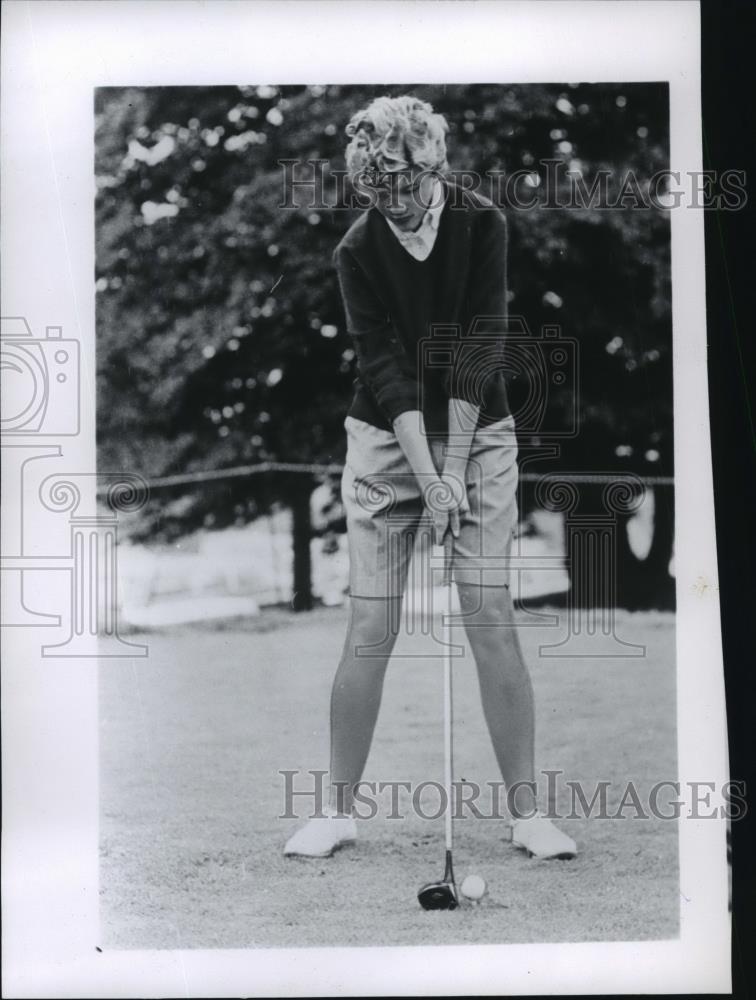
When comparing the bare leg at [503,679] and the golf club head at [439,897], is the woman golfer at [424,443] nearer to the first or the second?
the bare leg at [503,679]

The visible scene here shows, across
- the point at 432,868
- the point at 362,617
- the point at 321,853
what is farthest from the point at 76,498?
the point at 432,868

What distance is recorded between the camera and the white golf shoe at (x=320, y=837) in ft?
11.3

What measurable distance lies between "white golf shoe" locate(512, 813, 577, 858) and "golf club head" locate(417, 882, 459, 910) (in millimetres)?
Result: 208

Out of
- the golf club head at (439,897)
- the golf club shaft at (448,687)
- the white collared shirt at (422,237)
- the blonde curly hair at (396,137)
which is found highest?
the blonde curly hair at (396,137)

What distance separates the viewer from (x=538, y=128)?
346cm

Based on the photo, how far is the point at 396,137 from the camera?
3451 mm

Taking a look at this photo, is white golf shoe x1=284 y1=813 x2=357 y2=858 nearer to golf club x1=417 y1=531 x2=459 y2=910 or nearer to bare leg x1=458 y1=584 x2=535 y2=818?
golf club x1=417 y1=531 x2=459 y2=910

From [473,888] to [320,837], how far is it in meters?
0.42

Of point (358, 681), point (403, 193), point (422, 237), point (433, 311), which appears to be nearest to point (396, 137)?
point (403, 193)

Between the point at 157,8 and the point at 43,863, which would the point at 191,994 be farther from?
the point at 157,8

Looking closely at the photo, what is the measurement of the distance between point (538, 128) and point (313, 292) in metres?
0.73

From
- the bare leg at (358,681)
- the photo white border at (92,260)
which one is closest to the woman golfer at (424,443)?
the bare leg at (358,681)

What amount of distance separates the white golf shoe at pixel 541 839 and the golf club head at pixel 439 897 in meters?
0.21

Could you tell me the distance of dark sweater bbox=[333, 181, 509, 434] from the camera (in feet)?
11.3
